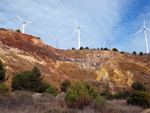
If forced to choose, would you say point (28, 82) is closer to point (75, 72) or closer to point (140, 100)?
point (140, 100)

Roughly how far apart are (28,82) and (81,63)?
122 feet

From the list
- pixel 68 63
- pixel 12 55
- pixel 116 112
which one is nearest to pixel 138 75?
pixel 68 63

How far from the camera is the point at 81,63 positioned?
6059 centimetres

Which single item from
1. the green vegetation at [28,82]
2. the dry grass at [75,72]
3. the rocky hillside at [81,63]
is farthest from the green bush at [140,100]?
the dry grass at [75,72]

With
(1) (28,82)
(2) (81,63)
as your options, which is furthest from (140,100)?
(2) (81,63)

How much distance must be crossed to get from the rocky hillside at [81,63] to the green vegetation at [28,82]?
14024 mm

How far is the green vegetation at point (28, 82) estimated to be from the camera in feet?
80.0

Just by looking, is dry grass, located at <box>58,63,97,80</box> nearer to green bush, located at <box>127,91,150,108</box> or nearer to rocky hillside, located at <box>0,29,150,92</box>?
rocky hillside, located at <box>0,29,150,92</box>

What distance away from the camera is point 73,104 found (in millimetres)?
10664

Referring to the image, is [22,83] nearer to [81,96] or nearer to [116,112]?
[81,96]

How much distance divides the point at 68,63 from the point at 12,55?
A: 2404 centimetres

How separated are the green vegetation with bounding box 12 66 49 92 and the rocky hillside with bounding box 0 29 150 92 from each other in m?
14.0

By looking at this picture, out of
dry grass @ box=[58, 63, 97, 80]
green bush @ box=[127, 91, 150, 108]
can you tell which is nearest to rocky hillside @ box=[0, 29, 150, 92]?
dry grass @ box=[58, 63, 97, 80]

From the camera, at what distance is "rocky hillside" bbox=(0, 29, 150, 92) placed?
44916 mm
